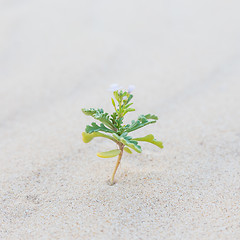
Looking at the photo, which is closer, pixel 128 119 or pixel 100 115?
pixel 100 115

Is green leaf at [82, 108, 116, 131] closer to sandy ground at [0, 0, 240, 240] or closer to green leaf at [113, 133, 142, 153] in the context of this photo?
green leaf at [113, 133, 142, 153]

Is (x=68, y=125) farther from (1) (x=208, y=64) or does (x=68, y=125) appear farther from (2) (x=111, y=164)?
(1) (x=208, y=64)

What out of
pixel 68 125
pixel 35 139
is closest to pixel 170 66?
pixel 68 125

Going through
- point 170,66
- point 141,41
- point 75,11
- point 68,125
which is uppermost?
point 75,11

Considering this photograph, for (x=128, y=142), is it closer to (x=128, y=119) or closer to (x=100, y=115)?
(x=100, y=115)

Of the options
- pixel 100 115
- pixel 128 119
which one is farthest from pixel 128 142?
pixel 128 119

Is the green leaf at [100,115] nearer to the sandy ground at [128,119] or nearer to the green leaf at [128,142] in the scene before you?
the green leaf at [128,142]

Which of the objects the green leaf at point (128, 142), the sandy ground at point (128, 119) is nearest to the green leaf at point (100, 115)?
the green leaf at point (128, 142)

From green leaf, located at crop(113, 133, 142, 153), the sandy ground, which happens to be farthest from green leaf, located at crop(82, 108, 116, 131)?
the sandy ground
